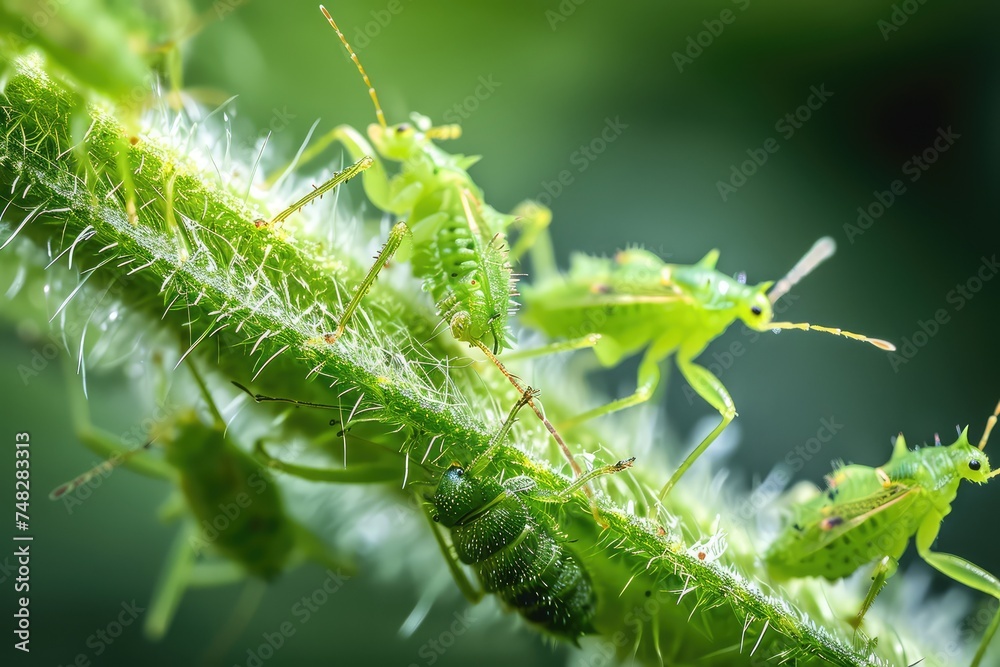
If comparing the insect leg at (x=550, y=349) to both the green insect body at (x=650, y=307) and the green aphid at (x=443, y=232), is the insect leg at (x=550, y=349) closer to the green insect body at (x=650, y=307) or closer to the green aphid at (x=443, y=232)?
the green aphid at (x=443, y=232)

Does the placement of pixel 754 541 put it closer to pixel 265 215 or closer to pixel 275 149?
pixel 265 215

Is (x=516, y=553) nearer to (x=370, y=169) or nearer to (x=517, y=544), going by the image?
(x=517, y=544)

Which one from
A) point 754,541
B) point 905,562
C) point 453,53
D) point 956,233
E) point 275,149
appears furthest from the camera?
point 956,233

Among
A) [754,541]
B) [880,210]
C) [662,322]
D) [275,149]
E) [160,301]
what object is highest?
[880,210]

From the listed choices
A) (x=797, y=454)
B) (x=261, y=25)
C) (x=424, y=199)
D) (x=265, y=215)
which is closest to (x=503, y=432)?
(x=265, y=215)

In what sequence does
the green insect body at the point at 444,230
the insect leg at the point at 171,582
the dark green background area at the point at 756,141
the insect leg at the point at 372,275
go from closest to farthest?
the insect leg at the point at 372,275
the green insect body at the point at 444,230
the insect leg at the point at 171,582
the dark green background area at the point at 756,141

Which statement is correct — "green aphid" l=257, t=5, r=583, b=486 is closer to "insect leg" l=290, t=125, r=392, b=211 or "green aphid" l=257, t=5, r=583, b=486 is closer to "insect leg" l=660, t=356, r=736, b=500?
"insect leg" l=290, t=125, r=392, b=211

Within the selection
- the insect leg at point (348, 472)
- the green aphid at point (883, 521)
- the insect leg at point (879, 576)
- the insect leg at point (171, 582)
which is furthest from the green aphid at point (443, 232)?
the insect leg at point (171, 582)
